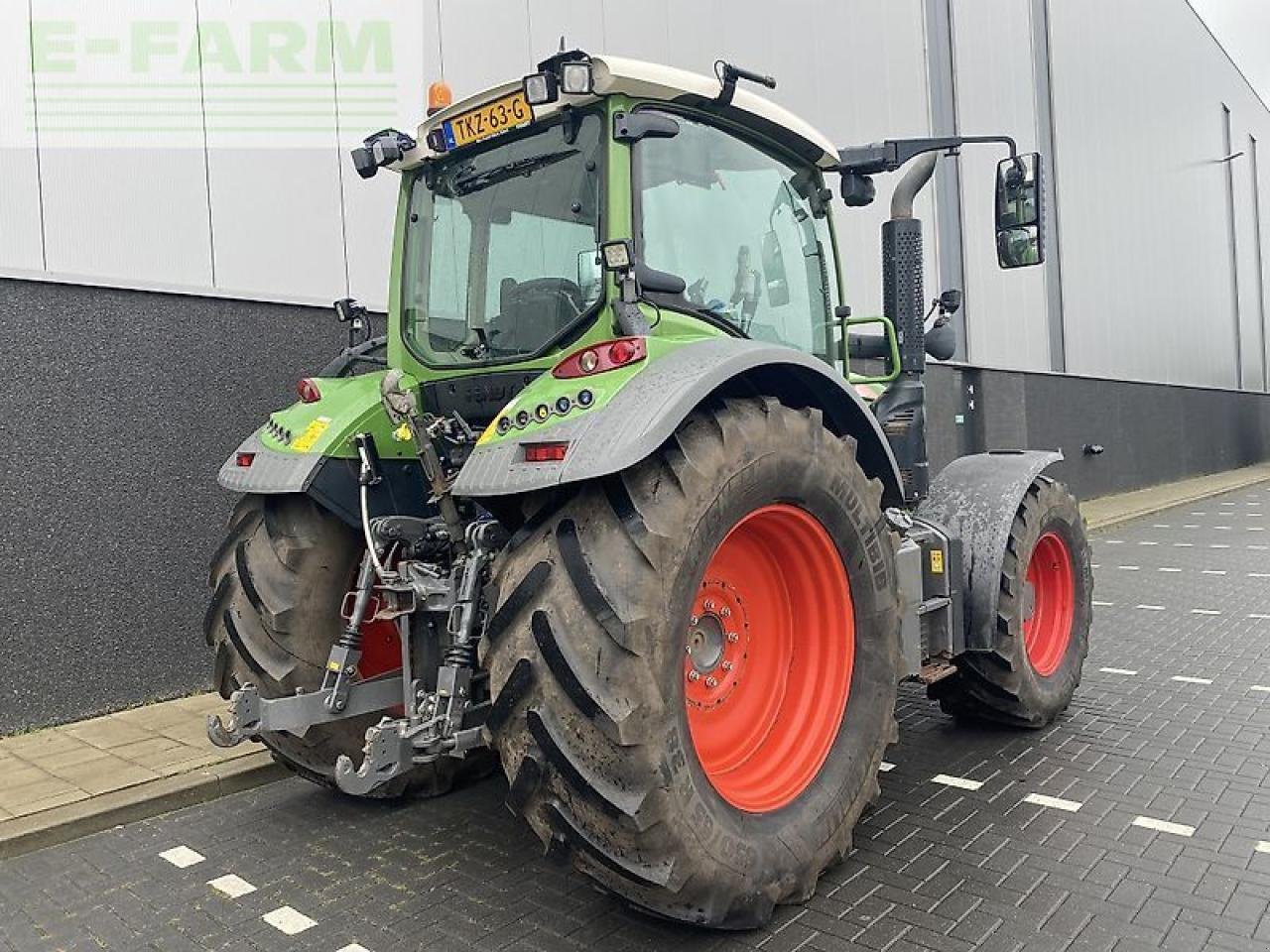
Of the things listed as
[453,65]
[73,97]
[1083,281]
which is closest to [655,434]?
[73,97]

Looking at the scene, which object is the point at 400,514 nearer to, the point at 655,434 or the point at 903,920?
the point at 655,434

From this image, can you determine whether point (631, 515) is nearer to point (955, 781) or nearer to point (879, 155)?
point (955, 781)

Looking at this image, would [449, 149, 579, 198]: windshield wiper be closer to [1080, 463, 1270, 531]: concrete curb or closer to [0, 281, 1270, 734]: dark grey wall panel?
[0, 281, 1270, 734]: dark grey wall panel

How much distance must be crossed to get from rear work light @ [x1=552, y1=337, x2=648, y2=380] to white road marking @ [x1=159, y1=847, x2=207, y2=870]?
2.28 m

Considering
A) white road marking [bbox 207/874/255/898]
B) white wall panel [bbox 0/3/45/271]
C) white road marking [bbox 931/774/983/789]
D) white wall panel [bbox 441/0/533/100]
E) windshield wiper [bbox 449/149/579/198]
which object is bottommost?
white road marking [bbox 931/774/983/789]

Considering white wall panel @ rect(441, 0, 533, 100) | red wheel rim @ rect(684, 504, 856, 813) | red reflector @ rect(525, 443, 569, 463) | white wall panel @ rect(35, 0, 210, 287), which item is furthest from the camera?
white wall panel @ rect(441, 0, 533, 100)

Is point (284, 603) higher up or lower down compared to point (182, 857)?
higher up

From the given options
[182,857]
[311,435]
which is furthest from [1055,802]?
[182,857]

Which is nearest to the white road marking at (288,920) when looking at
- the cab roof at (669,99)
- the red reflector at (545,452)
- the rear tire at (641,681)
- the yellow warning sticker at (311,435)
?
the rear tire at (641,681)

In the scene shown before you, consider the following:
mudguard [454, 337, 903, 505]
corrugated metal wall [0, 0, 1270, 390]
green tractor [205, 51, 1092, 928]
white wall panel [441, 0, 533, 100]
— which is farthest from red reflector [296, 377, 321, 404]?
white wall panel [441, 0, 533, 100]

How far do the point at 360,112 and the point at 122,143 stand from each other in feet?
5.12

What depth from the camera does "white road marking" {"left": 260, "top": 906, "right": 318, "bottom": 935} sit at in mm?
3145

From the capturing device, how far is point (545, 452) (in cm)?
276

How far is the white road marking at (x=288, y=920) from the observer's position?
124 inches
